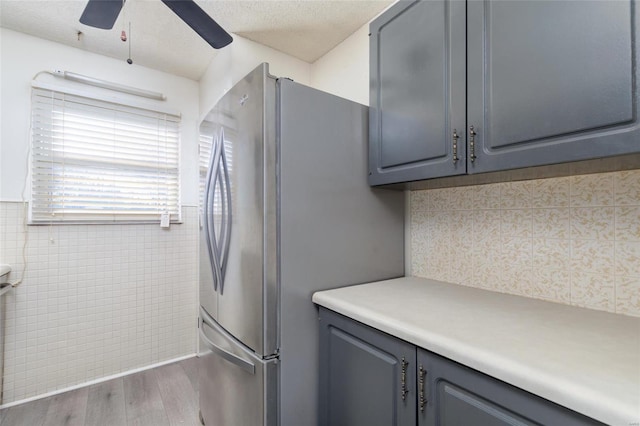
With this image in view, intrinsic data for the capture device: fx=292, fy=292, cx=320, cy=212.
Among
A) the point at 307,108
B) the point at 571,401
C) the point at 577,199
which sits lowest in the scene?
the point at 571,401

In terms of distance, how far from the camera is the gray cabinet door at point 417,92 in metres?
1.10

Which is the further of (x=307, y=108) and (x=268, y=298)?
(x=307, y=108)

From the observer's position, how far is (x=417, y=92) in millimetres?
1233

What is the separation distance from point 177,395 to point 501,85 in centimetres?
258

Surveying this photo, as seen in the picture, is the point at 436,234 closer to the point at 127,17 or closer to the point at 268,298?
the point at 268,298

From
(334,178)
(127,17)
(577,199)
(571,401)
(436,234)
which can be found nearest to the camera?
(571,401)

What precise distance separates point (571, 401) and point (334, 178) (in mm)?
1045

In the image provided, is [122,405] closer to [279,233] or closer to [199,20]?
[279,233]

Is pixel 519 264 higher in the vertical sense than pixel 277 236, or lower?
lower

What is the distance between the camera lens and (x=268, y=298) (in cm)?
116

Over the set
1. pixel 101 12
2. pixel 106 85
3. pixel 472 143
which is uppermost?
pixel 106 85

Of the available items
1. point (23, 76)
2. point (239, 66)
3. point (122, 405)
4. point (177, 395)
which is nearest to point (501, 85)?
point (239, 66)

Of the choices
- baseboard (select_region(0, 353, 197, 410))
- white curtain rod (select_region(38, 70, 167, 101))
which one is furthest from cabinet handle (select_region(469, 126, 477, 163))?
baseboard (select_region(0, 353, 197, 410))

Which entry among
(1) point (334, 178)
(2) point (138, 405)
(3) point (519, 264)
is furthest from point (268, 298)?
(2) point (138, 405)
